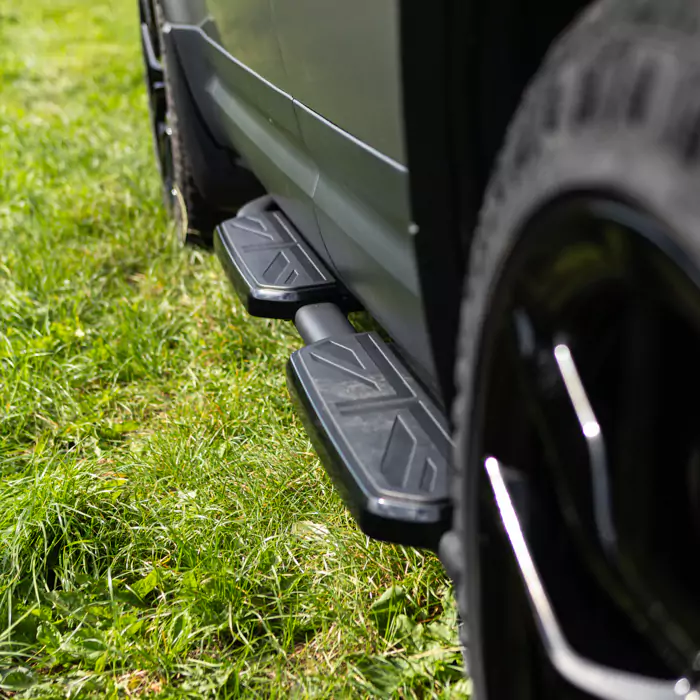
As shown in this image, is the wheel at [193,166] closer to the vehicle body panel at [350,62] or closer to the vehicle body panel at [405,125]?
the vehicle body panel at [405,125]

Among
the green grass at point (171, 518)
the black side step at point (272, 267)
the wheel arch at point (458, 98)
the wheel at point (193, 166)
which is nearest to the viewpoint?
the wheel arch at point (458, 98)

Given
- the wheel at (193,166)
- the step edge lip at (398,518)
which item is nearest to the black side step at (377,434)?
the step edge lip at (398,518)

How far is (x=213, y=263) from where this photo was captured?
9.79ft

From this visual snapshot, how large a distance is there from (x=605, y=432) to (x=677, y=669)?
0.70ft

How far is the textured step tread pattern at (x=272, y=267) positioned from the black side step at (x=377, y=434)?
A: 26 cm

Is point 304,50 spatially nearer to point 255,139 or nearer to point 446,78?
point 446,78

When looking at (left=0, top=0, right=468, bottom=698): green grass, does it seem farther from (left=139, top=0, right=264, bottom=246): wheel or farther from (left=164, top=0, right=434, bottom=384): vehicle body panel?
(left=164, top=0, right=434, bottom=384): vehicle body panel

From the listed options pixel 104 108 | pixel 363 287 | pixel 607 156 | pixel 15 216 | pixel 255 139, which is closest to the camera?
pixel 607 156

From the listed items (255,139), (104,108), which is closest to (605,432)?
(255,139)

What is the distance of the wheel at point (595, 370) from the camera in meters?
0.72

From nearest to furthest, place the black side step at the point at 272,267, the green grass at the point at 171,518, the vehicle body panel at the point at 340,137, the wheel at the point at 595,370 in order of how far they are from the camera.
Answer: the wheel at the point at 595,370, the vehicle body panel at the point at 340,137, the green grass at the point at 171,518, the black side step at the point at 272,267

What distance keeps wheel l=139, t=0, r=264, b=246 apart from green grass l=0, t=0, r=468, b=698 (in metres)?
0.15

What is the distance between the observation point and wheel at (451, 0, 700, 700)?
717 millimetres

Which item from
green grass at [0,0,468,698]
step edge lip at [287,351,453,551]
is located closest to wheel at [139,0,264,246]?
green grass at [0,0,468,698]
